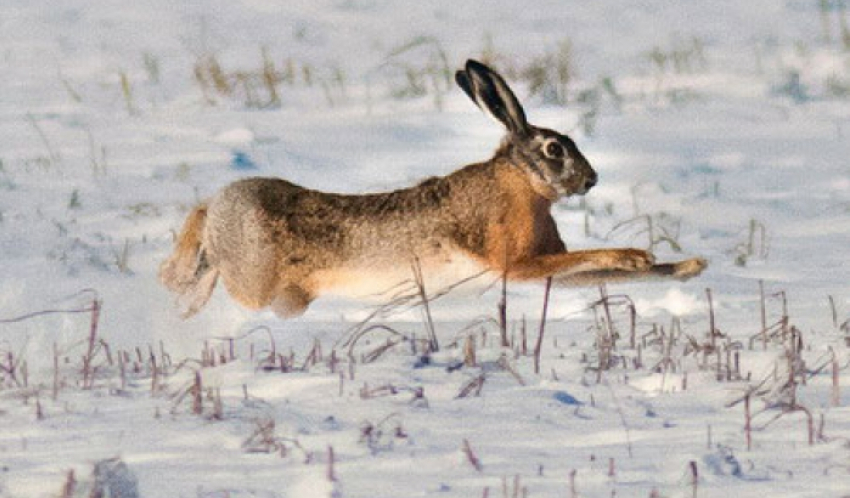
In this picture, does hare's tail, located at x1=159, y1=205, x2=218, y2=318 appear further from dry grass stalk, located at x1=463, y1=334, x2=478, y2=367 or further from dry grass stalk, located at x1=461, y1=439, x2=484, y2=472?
dry grass stalk, located at x1=461, y1=439, x2=484, y2=472

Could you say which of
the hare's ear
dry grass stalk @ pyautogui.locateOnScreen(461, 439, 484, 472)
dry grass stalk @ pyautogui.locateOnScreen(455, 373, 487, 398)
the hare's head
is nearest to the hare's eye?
the hare's head

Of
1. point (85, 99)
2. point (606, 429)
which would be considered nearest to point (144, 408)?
point (606, 429)

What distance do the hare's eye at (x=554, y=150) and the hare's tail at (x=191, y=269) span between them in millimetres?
1257

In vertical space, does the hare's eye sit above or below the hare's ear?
below

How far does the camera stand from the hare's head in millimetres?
7113

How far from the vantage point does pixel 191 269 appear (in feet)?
24.4

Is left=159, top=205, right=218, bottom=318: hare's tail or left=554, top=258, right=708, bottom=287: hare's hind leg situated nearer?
left=554, top=258, right=708, bottom=287: hare's hind leg

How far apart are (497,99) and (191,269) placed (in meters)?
1.27

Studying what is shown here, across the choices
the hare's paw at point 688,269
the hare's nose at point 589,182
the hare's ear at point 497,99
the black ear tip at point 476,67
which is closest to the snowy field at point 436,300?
the hare's paw at point 688,269

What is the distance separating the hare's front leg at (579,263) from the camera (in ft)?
22.4

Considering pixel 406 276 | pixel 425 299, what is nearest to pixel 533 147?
pixel 406 276

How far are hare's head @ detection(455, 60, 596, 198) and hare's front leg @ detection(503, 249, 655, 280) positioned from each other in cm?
28

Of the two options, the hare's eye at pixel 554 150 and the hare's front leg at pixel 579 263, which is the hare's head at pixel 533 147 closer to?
the hare's eye at pixel 554 150

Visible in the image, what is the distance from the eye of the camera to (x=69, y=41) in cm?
1405
